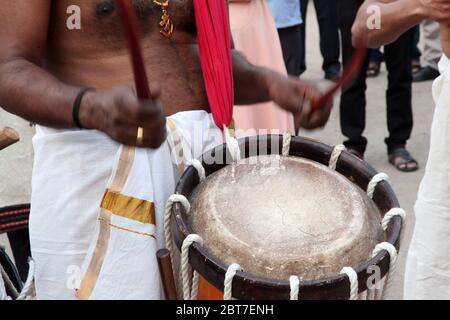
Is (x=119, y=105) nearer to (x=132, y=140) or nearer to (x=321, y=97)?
(x=132, y=140)

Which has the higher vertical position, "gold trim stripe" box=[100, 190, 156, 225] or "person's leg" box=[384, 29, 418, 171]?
"gold trim stripe" box=[100, 190, 156, 225]

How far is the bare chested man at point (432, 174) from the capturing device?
2098mm

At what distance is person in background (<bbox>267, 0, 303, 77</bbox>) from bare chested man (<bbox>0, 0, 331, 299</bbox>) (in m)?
2.15

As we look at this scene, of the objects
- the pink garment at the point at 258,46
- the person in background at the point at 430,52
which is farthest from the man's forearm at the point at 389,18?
the person in background at the point at 430,52

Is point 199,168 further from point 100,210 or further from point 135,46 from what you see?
point 135,46

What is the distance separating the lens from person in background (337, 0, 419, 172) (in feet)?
13.1

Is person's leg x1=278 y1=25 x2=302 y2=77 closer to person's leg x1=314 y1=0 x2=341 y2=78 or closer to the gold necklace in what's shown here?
person's leg x1=314 y1=0 x2=341 y2=78

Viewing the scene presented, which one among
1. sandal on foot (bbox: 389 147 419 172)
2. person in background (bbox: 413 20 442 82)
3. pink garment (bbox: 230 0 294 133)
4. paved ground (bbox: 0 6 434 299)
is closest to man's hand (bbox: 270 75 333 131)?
pink garment (bbox: 230 0 294 133)

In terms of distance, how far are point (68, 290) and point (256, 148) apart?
1.98 ft

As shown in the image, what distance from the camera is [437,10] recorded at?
2039 mm

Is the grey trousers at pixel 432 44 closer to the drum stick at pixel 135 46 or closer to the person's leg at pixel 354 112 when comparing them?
the person's leg at pixel 354 112

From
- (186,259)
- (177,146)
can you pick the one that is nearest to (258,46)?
(177,146)

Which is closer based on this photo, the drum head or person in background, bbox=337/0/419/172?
the drum head
